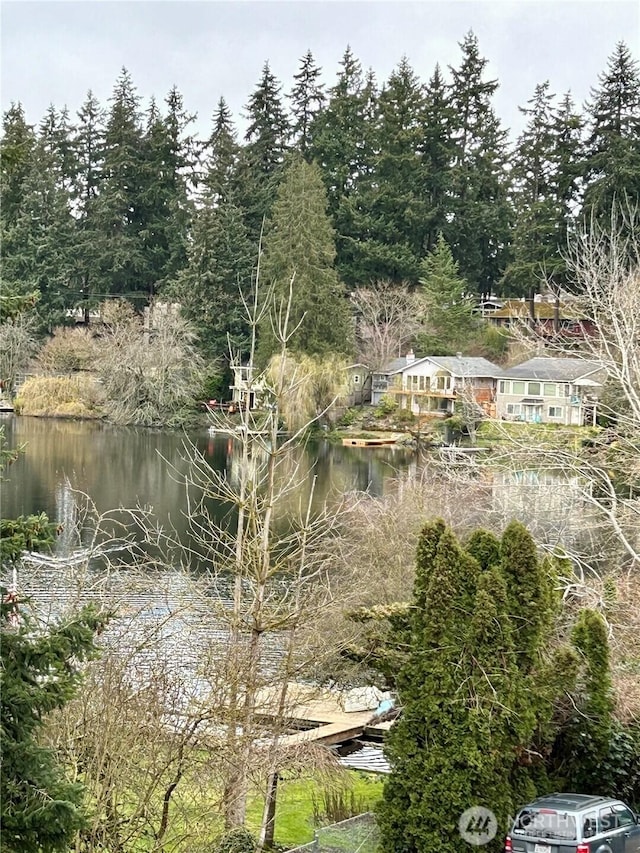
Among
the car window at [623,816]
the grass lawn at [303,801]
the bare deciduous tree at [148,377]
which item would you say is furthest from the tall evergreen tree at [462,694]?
the bare deciduous tree at [148,377]

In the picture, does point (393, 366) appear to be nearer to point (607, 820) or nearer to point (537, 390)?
point (537, 390)

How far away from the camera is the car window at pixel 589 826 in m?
9.66

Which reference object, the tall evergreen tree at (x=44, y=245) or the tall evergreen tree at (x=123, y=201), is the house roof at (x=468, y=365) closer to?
the tall evergreen tree at (x=123, y=201)

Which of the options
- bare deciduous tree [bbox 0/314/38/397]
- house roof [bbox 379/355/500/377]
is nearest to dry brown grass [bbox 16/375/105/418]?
bare deciduous tree [bbox 0/314/38/397]

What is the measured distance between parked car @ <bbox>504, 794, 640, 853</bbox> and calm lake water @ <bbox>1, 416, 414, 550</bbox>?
16126 mm

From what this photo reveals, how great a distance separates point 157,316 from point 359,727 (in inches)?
1721

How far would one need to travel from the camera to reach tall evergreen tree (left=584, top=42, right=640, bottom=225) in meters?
49.0

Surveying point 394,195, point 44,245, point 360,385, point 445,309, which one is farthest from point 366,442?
point 44,245

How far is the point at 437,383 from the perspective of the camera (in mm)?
53375

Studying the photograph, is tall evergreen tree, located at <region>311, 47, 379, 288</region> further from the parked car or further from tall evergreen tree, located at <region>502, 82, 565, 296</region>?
the parked car

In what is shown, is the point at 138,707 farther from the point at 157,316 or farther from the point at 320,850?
the point at 157,316

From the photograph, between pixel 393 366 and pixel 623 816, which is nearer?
pixel 623 816

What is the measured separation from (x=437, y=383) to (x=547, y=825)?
44.1 m

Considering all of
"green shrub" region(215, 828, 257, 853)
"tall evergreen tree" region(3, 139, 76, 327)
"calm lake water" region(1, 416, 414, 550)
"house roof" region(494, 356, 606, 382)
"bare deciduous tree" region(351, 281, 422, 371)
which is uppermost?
"tall evergreen tree" region(3, 139, 76, 327)
